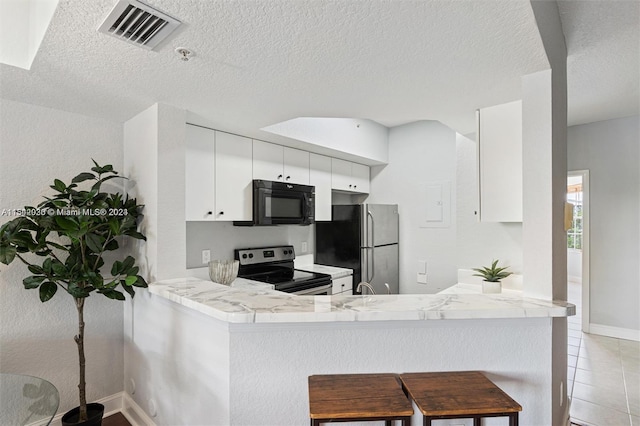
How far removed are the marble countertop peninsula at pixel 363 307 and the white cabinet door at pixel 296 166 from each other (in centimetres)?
191

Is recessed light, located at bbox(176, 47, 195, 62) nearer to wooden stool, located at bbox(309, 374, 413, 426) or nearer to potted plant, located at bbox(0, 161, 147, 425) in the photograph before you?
potted plant, located at bbox(0, 161, 147, 425)

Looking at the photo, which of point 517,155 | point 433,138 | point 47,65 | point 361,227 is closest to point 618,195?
point 433,138

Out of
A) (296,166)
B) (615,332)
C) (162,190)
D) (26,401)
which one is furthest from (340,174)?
(615,332)

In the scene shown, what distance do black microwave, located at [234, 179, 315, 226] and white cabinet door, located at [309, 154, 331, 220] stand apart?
234 mm

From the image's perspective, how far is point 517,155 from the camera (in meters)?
2.08

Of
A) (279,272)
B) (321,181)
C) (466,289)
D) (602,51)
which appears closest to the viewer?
(602,51)

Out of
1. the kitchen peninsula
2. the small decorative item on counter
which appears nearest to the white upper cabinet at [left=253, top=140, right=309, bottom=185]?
the small decorative item on counter

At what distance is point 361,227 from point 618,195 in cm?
276

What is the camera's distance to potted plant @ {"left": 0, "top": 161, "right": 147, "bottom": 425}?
1.88 metres

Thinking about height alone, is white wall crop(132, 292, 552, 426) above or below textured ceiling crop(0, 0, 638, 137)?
below

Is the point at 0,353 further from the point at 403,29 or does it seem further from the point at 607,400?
the point at 607,400

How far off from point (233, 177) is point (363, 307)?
190cm

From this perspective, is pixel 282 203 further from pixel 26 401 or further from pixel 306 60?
pixel 26 401

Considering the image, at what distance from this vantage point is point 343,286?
3.74 meters
